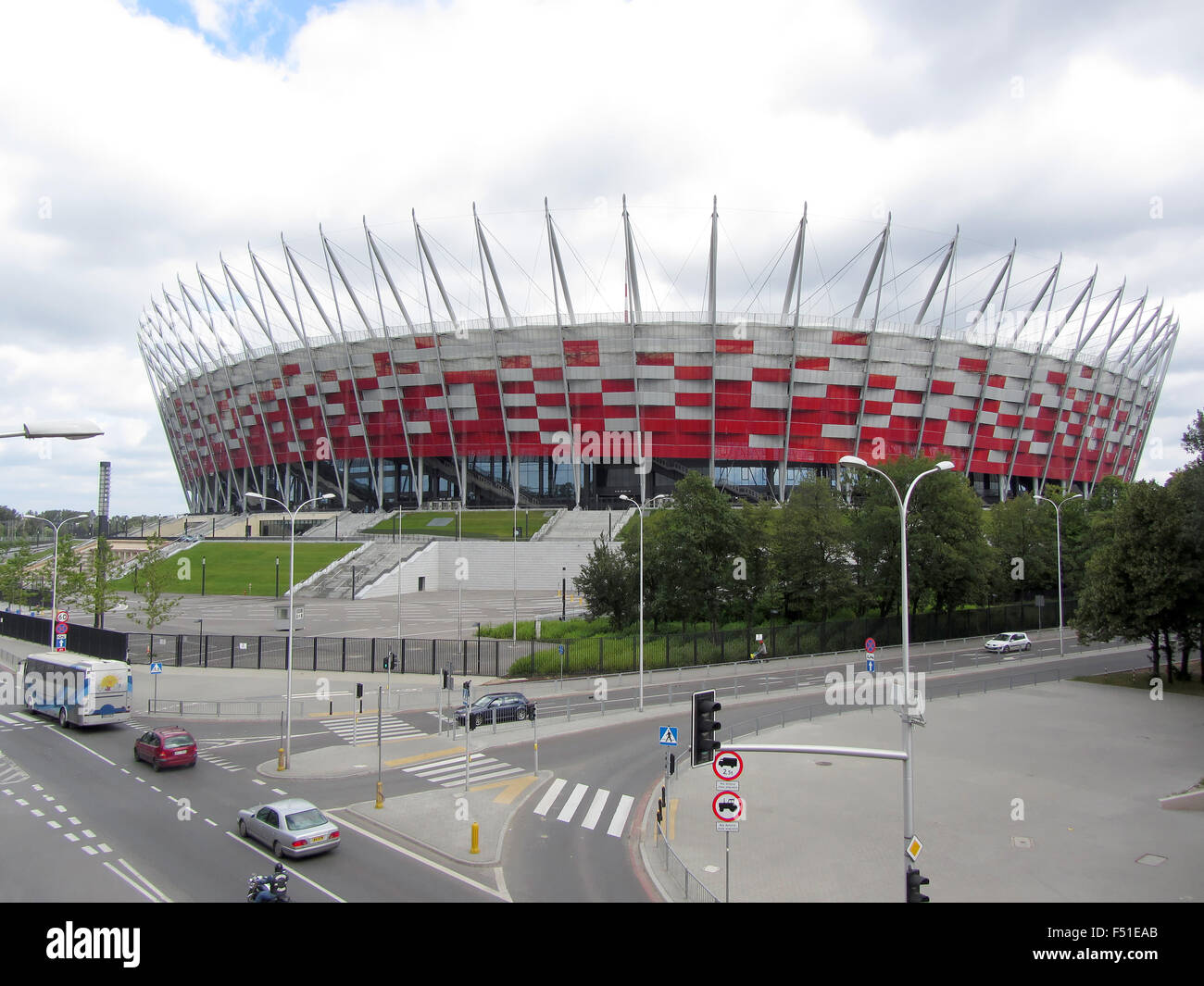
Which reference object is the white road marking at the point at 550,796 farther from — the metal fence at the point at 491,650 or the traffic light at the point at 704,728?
the metal fence at the point at 491,650

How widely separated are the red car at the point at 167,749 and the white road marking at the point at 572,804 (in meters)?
11.2

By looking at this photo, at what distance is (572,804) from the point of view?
60.9 ft

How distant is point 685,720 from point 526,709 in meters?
5.93

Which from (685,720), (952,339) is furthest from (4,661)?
(952,339)

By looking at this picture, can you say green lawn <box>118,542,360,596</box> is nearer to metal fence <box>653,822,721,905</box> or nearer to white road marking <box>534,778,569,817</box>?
white road marking <box>534,778,569,817</box>

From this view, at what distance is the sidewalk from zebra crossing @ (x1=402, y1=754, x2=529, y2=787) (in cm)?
509

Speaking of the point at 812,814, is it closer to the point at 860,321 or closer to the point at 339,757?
the point at 339,757

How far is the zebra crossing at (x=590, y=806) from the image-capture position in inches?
668

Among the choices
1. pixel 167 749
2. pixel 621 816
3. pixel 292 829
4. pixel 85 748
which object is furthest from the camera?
pixel 85 748

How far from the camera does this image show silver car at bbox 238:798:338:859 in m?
14.5

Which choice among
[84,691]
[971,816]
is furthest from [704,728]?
[84,691]

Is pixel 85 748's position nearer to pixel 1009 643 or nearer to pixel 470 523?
pixel 1009 643

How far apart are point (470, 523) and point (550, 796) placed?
64248mm

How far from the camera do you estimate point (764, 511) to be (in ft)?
140
